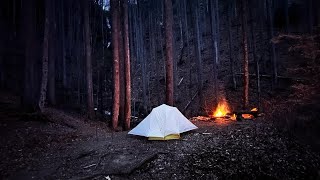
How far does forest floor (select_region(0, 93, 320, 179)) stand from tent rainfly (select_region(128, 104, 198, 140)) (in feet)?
1.03

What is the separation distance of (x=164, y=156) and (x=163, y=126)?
2131 millimetres

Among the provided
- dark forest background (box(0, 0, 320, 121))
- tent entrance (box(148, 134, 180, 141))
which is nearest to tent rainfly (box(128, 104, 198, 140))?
tent entrance (box(148, 134, 180, 141))

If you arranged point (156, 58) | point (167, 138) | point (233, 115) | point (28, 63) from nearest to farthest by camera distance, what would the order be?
1. point (167, 138)
2. point (28, 63)
3. point (233, 115)
4. point (156, 58)

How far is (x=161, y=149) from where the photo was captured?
368 inches

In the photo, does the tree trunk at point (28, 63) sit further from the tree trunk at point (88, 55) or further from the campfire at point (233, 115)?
the campfire at point (233, 115)

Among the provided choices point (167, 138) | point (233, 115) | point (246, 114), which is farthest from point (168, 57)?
point (246, 114)

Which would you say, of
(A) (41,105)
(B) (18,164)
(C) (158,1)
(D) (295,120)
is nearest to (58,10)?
(C) (158,1)

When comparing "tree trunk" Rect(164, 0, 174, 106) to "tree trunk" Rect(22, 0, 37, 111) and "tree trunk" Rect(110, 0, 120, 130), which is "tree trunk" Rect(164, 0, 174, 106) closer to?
"tree trunk" Rect(110, 0, 120, 130)

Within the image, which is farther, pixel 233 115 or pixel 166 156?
pixel 233 115

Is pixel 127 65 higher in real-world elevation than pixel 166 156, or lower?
higher

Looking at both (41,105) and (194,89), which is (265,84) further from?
(41,105)

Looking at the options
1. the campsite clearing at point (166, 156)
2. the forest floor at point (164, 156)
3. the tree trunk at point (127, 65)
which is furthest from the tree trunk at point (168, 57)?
the campsite clearing at point (166, 156)

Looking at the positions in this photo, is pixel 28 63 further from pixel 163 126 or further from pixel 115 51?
pixel 163 126

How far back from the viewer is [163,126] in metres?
10.7
